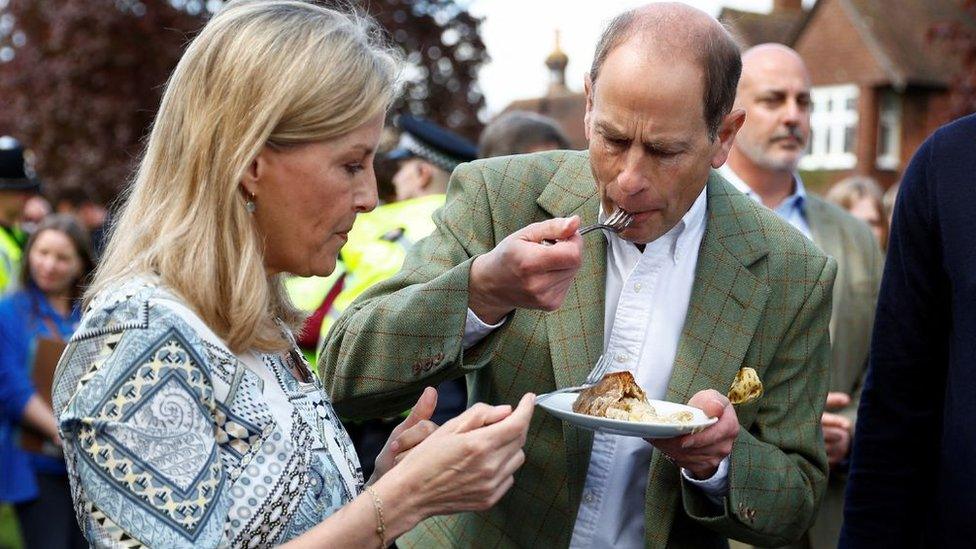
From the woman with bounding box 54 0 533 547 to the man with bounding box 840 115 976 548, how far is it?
1.09 meters

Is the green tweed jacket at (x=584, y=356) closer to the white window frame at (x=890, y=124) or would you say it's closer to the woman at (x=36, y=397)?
the woman at (x=36, y=397)

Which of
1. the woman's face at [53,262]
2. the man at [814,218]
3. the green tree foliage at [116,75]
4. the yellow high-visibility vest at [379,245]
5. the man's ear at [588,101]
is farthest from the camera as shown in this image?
the green tree foliage at [116,75]

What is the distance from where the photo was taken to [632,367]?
303 cm

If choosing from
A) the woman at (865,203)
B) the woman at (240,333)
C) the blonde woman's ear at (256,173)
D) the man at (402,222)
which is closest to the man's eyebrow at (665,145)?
the woman at (240,333)

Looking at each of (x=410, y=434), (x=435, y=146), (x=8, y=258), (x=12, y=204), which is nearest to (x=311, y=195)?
(x=410, y=434)

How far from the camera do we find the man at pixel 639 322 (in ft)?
9.20

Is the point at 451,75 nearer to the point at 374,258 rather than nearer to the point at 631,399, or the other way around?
the point at 374,258

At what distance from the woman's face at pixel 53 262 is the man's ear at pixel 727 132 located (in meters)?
5.12

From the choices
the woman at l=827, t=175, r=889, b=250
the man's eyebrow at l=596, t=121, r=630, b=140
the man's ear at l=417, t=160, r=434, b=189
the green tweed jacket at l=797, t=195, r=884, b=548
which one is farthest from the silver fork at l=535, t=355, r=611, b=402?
Result: the woman at l=827, t=175, r=889, b=250

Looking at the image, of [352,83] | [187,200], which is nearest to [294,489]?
[187,200]

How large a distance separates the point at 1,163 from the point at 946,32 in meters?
10.0

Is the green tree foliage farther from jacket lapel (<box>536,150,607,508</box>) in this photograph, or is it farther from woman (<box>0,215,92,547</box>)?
jacket lapel (<box>536,150,607,508</box>)

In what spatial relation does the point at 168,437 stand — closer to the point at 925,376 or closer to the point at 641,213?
the point at 641,213

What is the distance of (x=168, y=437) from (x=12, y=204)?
23.7 ft
